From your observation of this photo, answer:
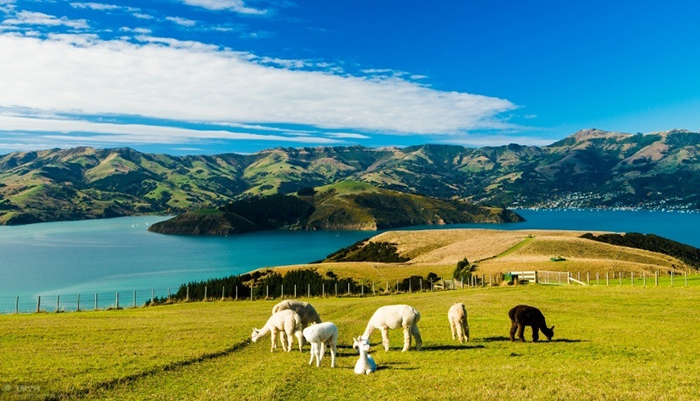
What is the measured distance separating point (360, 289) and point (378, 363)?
55385mm

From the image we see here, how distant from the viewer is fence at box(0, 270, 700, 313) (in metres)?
53.3

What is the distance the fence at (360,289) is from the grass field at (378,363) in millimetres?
24129

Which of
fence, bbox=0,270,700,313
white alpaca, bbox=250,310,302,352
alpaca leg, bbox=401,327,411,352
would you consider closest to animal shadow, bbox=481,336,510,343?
alpaca leg, bbox=401,327,411,352

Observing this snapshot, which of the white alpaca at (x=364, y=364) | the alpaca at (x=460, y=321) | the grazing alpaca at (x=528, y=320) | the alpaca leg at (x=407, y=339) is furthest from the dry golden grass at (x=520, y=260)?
the white alpaca at (x=364, y=364)

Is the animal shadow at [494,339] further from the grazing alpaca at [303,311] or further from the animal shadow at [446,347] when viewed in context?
the grazing alpaca at [303,311]

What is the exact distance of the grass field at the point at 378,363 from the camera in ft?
43.6

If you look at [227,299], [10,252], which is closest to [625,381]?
[227,299]

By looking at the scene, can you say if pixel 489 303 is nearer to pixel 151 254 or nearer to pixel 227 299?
pixel 227 299

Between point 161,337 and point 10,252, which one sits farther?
point 10,252

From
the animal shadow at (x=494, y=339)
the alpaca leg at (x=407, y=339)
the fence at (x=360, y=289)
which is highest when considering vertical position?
the alpaca leg at (x=407, y=339)

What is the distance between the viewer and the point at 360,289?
72.3m

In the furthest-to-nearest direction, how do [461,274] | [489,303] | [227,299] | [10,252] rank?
1. [10,252]
2. [461,274]
3. [227,299]
4. [489,303]

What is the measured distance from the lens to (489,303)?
3853cm

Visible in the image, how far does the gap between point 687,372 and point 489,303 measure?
81.6ft
